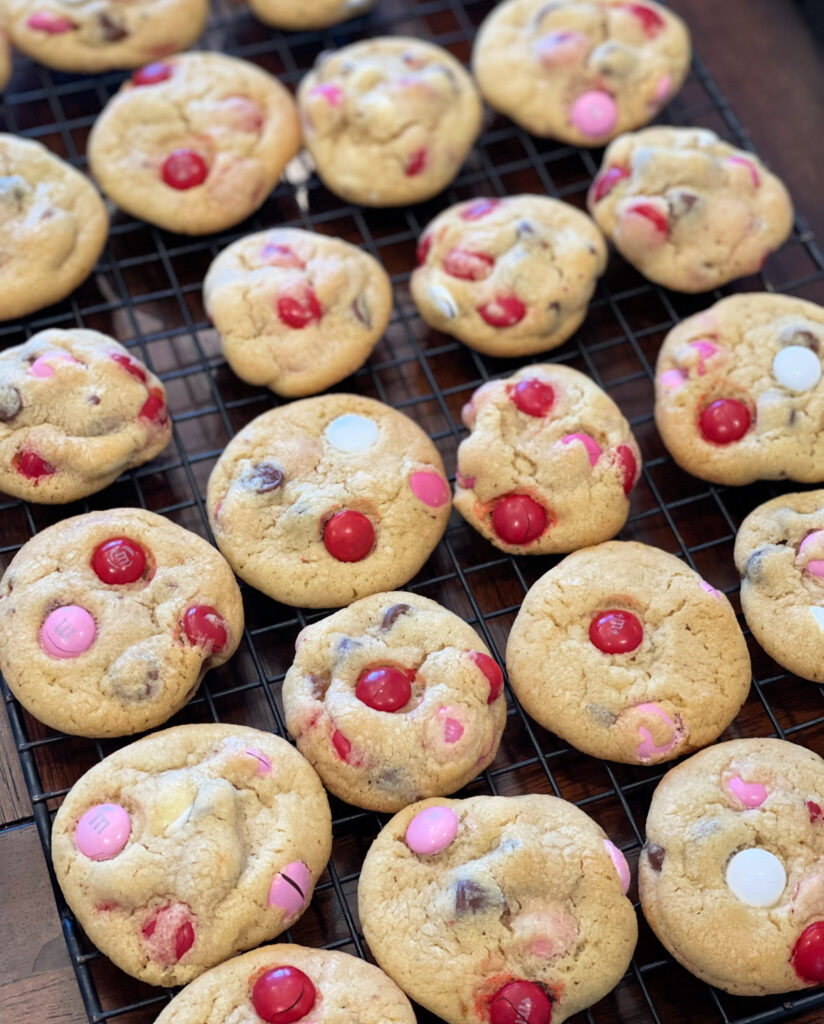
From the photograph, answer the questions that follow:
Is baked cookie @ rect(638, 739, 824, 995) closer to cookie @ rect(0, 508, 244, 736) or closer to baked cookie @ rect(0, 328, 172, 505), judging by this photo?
cookie @ rect(0, 508, 244, 736)

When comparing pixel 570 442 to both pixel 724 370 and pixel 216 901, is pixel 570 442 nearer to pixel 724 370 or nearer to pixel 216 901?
pixel 724 370

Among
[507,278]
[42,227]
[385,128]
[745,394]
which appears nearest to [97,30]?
[42,227]

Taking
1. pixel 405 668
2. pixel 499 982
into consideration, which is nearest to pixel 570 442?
pixel 405 668

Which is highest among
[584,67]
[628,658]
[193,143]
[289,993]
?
[584,67]

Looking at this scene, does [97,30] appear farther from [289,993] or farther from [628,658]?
[289,993]

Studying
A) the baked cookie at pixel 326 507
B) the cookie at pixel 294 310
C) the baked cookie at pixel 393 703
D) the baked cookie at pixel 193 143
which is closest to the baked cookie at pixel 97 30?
the baked cookie at pixel 193 143

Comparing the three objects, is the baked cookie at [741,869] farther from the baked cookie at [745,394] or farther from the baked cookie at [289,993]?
the baked cookie at [745,394]

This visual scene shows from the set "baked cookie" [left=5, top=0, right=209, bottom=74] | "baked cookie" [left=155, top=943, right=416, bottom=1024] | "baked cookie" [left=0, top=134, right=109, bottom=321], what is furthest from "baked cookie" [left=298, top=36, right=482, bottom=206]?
"baked cookie" [left=155, top=943, right=416, bottom=1024]
